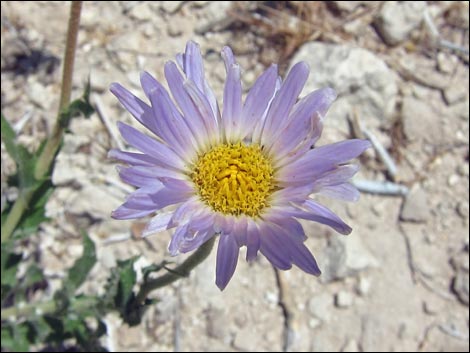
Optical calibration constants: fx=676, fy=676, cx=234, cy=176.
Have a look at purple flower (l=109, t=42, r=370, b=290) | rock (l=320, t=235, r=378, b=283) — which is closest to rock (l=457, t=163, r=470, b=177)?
rock (l=320, t=235, r=378, b=283)

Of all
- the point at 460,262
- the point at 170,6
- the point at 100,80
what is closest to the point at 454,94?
the point at 460,262

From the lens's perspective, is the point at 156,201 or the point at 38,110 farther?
the point at 38,110

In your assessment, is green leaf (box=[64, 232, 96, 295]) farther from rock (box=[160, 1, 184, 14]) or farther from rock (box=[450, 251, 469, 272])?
rock (box=[450, 251, 469, 272])

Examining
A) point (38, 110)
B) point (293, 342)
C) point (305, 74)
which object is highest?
point (38, 110)

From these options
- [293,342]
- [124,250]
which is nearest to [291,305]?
[293,342]

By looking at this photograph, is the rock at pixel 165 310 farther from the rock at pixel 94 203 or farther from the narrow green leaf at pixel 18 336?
the narrow green leaf at pixel 18 336

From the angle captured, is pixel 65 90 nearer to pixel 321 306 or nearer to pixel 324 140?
pixel 324 140

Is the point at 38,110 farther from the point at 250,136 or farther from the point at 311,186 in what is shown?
the point at 311,186
